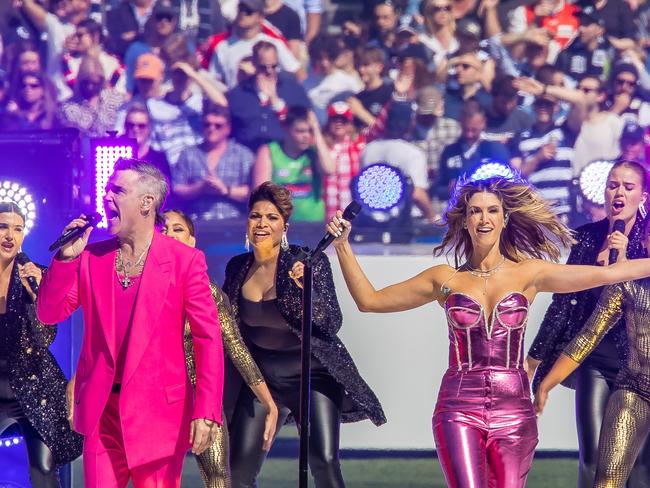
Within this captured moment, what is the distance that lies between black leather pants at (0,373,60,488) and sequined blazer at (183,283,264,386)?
0.89 metres

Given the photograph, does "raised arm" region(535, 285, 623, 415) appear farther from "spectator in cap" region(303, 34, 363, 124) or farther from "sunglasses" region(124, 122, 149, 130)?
"sunglasses" region(124, 122, 149, 130)

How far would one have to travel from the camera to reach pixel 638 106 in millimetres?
8164

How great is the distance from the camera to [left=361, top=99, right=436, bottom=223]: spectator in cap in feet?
26.6

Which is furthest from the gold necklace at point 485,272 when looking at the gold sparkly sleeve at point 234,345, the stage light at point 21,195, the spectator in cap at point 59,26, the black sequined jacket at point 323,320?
the spectator in cap at point 59,26

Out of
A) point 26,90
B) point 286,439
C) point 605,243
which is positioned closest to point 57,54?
point 26,90

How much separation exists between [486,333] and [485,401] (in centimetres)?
29

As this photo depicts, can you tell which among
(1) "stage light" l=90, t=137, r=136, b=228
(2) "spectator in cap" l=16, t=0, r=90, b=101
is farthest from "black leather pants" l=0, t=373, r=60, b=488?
(2) "spectator in cap" l=16, t=0, r=90, b=101

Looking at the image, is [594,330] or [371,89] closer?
[594,330]

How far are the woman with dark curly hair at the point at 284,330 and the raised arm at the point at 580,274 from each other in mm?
1331

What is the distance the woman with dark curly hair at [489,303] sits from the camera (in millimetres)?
4543

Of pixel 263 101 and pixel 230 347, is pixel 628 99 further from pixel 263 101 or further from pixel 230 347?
pixel 230 347

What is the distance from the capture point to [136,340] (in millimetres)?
4211

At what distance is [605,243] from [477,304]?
1564 mm

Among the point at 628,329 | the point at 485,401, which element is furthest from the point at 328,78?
the point at 485,401
